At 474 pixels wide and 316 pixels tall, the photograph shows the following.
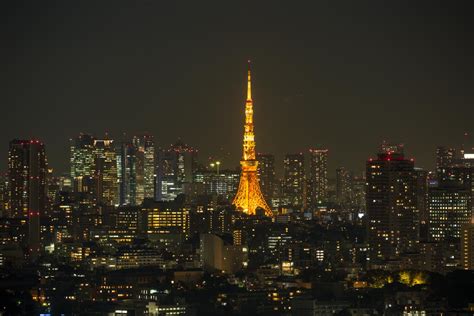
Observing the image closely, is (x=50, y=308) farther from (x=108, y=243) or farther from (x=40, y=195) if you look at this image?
(x=40, y=195)

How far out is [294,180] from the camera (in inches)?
2194

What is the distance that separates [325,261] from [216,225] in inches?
213

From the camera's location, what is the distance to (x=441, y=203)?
141ft

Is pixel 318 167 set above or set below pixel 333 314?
above

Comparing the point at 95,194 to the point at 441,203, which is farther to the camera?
the point at 95,194

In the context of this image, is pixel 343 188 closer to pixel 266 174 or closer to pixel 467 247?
pixel 266 174

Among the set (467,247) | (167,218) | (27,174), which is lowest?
(467,247)

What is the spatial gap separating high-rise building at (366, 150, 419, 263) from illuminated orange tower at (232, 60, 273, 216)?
11.2 ft

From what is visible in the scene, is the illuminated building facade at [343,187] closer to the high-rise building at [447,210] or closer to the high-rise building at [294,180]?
the high-rise building at [294,180]

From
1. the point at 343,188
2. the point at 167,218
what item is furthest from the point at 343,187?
the point at 167,218

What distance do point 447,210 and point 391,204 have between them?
167 centimetres

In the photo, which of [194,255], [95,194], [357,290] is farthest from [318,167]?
[357,290]

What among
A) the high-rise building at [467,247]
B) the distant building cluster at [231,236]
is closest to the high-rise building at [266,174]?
the distant building cluster at [231,236]

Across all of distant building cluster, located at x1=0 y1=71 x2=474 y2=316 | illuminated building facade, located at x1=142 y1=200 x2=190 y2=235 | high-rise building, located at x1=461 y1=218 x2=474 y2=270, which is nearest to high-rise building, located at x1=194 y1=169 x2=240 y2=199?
distant building cluster, located at x1=0 y1=71 x2=474 y2=316
